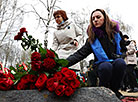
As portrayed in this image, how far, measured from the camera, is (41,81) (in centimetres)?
145

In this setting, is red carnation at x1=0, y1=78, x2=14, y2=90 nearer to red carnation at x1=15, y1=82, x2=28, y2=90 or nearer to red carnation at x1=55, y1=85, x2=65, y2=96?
red carnation at x1=15, y1=82, x2=28, y2=90

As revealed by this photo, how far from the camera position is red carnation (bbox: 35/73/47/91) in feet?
4.69

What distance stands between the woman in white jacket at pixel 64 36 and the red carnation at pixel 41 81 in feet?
6.62

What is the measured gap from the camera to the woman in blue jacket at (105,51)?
2020 millimetres

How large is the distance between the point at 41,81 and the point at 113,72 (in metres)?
1.02

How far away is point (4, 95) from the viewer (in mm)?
1473

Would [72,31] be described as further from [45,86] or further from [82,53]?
[45,86]

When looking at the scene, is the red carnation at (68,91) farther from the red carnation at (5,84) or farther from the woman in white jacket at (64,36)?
the woman in white jacket at (64,36)

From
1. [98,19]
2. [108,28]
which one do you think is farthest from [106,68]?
[98,19]

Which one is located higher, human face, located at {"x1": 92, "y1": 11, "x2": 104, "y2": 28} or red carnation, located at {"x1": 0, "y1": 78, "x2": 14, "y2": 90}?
human face, located at {"x1": 92, "y1": 11, "x2": 104, "y2": 28}

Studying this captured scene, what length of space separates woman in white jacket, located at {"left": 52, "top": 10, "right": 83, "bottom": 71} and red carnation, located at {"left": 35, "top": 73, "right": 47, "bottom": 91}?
2019 mm

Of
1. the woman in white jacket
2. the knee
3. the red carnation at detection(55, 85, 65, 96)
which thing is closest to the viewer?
the red carnation at detection(55, 85, 65, 96)

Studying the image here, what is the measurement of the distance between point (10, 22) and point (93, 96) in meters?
12.8

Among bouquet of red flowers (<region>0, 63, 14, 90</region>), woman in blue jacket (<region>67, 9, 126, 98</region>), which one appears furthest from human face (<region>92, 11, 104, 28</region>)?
bouquet of red flowers (<region>0, 63, 14, 90</region>)
